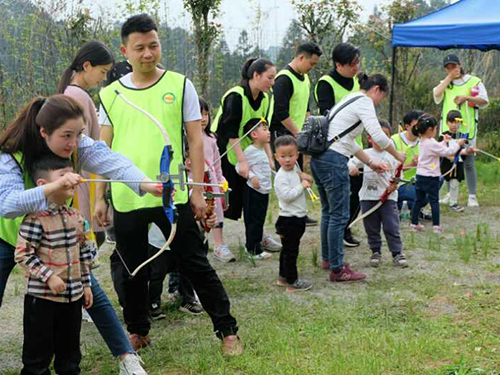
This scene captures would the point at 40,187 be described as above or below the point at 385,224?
above

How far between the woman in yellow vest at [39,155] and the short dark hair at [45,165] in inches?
0.8

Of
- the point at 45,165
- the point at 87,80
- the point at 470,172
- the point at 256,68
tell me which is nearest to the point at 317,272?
the point at 256,68

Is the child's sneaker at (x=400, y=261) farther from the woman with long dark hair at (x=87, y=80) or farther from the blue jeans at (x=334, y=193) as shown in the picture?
the woman with long dark hair at (x=87, y=80)

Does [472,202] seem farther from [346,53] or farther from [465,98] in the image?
[346,53]

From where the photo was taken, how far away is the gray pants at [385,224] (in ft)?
18.1

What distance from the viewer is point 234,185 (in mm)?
6059

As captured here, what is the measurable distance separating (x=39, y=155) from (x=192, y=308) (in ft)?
6.52

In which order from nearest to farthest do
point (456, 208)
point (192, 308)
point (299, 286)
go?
point (192, 308), point (299, 286), point (456, 208)

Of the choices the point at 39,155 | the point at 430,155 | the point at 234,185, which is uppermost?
the point at 39,155

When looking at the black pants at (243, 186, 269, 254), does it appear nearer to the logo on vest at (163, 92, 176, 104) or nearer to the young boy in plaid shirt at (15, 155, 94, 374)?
the logo on vest at (163, 92, 176, 104)

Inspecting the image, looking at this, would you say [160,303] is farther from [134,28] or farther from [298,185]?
[134,28]

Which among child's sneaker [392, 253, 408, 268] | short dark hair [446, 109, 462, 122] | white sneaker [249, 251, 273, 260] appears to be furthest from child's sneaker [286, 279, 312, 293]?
short dark hair [446, 109, 462, 122]

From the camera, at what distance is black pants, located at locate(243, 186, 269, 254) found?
5.96 metres

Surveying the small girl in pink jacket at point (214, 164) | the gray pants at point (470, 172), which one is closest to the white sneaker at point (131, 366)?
the small girl in pink jacket at point (214, 164)
